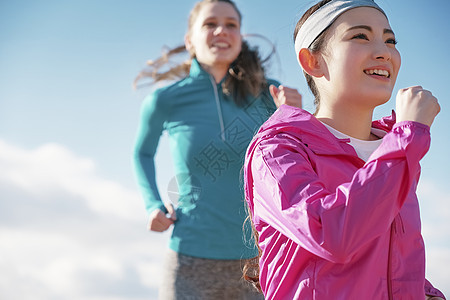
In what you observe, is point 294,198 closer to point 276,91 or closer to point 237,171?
point 276,91

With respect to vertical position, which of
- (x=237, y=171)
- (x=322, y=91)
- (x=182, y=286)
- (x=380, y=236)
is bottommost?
(x=380, y=236)

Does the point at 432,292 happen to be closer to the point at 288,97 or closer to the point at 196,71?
the point at 288,97

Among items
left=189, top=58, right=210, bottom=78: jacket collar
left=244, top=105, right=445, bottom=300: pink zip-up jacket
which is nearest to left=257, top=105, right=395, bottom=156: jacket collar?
left=244, top=105, right=445, bottom=300: pink zip-up jacket

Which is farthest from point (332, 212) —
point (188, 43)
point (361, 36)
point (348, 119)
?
point (188, 43)

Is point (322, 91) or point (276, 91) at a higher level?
point (276, 91)

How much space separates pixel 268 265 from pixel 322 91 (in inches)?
23.2

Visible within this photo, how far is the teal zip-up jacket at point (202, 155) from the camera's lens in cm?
360

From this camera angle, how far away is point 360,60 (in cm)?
194

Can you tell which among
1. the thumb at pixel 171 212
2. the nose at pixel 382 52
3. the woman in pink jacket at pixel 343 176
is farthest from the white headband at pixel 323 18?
the thumb at pixel 171 212

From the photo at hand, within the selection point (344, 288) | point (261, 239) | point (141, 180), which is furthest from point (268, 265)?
point (141, 180)

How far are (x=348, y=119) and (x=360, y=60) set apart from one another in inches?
7.3

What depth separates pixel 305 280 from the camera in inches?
66.2

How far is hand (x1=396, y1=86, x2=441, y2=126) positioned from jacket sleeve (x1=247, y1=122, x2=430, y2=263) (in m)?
0.04

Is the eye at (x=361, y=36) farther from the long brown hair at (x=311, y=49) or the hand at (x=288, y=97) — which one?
the hand at (x=288, y=97)
